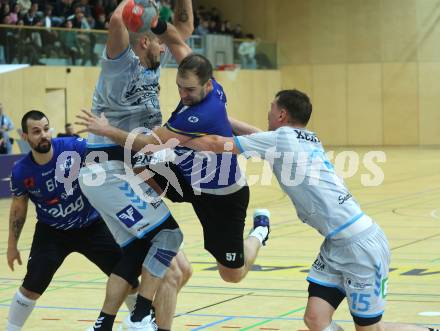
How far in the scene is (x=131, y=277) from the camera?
24.8 ft

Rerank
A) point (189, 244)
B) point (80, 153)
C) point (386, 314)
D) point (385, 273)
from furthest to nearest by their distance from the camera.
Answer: point (189, 244), point (386, 314), point (80, 153), point (385, 273)

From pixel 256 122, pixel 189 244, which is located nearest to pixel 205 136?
pixel 189 244

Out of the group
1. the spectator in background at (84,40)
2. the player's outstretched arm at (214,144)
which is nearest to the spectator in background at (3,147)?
the spectator in background at (84,40)

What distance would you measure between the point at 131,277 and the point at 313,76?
3593 centimetres

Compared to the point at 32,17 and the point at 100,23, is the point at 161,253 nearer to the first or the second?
the point at 32,17

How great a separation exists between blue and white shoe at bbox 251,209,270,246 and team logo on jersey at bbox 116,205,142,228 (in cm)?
161

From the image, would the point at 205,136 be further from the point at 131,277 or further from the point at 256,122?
the point at 256,122

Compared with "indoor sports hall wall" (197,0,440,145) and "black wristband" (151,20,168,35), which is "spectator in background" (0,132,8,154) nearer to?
"black wristband" (151,20,168,35)

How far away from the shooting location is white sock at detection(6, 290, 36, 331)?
8258mm

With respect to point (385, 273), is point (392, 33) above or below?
above

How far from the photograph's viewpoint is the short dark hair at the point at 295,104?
6885mm

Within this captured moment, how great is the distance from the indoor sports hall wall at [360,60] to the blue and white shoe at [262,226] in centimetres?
3264

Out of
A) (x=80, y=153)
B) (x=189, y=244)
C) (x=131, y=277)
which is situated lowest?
(x=189, y=244)

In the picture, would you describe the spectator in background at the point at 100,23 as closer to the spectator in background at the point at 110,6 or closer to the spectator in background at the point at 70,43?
the spectator in background at the point at 110,6
